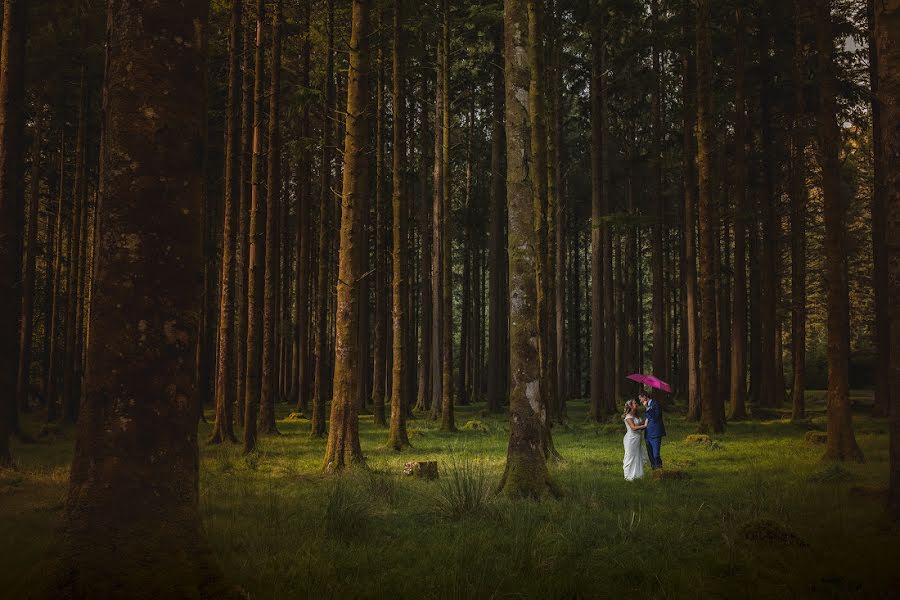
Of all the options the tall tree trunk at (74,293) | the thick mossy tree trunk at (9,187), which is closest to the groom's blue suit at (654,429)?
the thick mossy tree trunk at (9,187)

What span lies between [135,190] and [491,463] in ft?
35.9

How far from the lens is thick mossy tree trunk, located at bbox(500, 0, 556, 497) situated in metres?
10.0

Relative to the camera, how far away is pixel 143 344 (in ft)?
14.0

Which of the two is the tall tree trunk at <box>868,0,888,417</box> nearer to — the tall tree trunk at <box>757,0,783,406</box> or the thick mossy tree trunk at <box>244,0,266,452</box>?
the tall tree trunk at <box>757,0,783,406</box>

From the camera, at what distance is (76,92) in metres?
24.4

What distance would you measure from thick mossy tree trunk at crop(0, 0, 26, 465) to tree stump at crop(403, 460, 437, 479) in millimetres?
7352

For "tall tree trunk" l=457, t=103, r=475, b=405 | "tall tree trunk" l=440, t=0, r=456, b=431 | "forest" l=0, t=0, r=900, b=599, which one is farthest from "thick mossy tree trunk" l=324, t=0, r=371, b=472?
"tall tree trunk" l=457, t=103, r=475, b=405

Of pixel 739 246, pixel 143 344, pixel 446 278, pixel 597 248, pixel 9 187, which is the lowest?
pixel 143 344

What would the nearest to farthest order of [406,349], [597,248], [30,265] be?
[406,349] < [30,265] < [597,248]

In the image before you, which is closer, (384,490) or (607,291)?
(384,490)

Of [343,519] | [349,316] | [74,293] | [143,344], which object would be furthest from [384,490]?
[74,293]

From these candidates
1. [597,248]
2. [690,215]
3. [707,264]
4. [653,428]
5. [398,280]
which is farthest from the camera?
[597,248]

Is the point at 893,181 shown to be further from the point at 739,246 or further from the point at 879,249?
the point at 739,246

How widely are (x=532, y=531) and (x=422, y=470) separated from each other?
514cm
